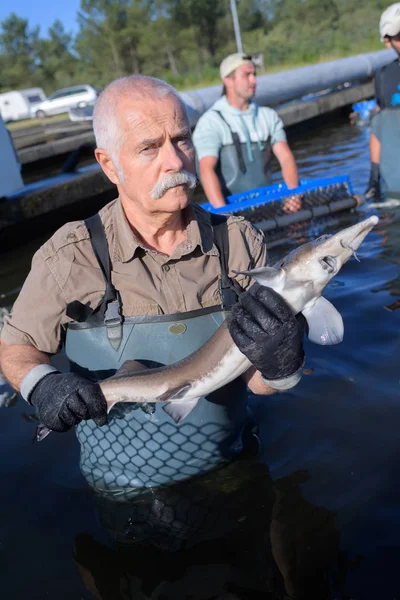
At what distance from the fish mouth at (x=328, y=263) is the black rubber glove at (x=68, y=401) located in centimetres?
104

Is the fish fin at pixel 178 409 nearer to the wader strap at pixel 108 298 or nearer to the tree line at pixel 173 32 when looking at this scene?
the wader strap at pixel 108 298

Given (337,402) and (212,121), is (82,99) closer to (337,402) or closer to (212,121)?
(212,121)

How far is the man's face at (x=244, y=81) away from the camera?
6734 mm

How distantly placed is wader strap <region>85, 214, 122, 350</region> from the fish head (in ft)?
2.44

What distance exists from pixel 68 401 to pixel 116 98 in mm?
1278

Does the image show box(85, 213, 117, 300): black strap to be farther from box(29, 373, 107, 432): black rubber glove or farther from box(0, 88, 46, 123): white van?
box(0, 88, 46, 123): white van

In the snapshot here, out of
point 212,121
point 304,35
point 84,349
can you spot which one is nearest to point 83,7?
point 304,35

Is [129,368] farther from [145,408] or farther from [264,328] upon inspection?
[264,328]

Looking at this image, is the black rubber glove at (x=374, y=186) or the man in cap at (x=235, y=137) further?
the black rubber glove at (x=374, y=186)

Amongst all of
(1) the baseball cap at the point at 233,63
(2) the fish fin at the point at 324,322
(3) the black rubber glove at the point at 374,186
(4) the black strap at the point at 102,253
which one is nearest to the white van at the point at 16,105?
(1) the baseball cap at the point at 233,63

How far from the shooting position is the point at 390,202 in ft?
23.8

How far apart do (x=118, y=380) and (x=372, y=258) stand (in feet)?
13.6

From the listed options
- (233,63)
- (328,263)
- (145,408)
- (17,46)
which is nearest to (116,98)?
(328,263)

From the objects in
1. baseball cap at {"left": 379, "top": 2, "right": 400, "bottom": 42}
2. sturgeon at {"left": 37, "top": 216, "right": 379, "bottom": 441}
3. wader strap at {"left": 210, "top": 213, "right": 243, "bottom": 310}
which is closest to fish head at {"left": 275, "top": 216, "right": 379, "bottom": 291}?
sturgeon at {"left": 37, "top": 216, "right": 379, "bottom": 441}
